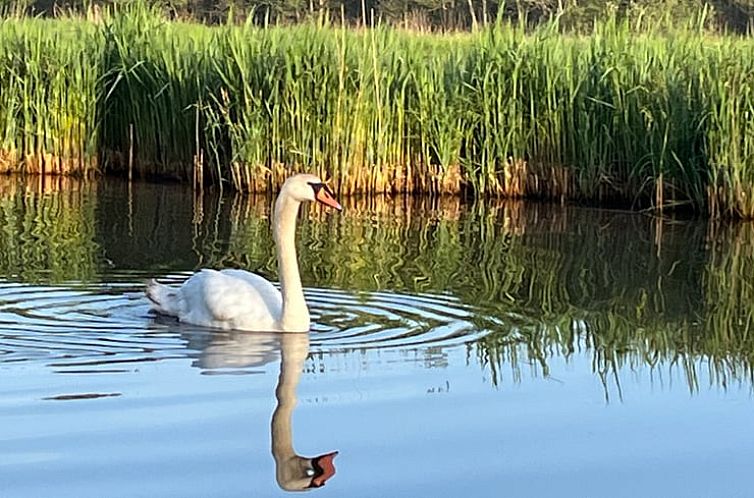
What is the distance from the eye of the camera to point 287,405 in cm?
634

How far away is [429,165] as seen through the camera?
567 inches

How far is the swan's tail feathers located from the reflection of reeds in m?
0.97

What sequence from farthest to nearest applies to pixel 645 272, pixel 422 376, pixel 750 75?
pixel 750 75 → pixel 645 272 → pixel 422 376

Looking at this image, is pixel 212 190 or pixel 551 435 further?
pixel 212 190

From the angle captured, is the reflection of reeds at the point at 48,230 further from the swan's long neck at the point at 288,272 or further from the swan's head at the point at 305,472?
the swan's head at the point at 305,472

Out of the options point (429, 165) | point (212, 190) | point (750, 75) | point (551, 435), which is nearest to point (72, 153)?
point (212, 190)

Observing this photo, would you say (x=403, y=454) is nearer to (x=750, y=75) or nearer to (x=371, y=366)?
(x=371, y=366)

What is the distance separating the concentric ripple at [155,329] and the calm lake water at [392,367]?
0.07ft

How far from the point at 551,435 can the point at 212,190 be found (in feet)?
29.7

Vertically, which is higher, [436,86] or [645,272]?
[436,86]

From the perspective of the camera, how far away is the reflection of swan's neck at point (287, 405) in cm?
548

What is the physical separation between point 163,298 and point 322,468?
3023mm

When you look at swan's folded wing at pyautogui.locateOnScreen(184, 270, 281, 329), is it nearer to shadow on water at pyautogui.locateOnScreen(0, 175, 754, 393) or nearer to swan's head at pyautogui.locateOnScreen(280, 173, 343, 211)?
shadow on water at pyautogui.locateOnScreen(0, 175, 754, 393)

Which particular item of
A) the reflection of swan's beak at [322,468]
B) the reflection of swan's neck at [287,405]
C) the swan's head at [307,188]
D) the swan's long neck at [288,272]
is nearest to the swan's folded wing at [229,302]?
the swan's long neck at [288,272]
